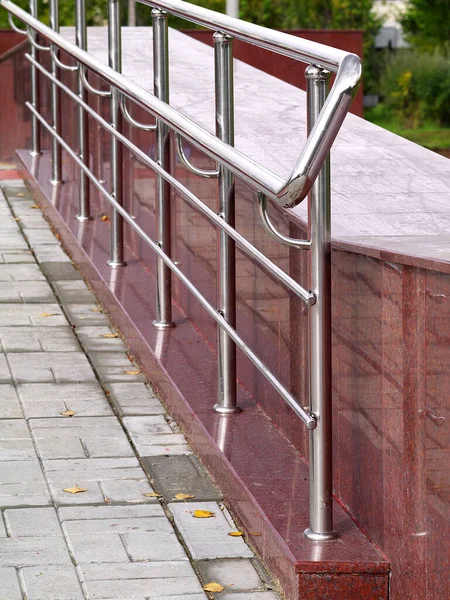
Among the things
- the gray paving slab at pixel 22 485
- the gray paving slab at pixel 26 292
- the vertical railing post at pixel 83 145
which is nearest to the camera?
the gray paving slab at pixel 22 485

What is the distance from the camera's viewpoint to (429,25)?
40062 millimetres

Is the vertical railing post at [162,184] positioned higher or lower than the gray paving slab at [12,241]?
higher

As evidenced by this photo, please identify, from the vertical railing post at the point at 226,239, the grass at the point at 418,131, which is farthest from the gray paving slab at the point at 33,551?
the grass at the point at 418,131

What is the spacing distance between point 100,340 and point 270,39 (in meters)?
2.83

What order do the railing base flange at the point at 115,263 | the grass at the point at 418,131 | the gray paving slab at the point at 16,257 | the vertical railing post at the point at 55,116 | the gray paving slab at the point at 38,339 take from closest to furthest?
1. the gray paving slab at the point at 38,339
2. the railing base flange at the point at 115,263
3. the gray paving slab at the point at 16,257
4. the vertical railing post at the point at 55,116
5. the grass at the point at 418,131

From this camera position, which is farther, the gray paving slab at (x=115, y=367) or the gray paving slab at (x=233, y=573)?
the gray paving slab at (x=115, y=367)

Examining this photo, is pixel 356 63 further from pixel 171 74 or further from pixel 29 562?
pixel 171 74

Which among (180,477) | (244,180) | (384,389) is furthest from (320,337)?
(180,477)

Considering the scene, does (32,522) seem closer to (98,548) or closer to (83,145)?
(98,548)

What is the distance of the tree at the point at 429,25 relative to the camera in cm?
3725

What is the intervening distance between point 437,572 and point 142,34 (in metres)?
6.06

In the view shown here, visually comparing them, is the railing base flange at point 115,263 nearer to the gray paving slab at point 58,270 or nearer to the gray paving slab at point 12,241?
the gray paving slab at point 58,270

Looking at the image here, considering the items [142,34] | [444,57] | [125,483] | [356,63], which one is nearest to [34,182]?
[142,34]

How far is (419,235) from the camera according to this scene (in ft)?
11.6
